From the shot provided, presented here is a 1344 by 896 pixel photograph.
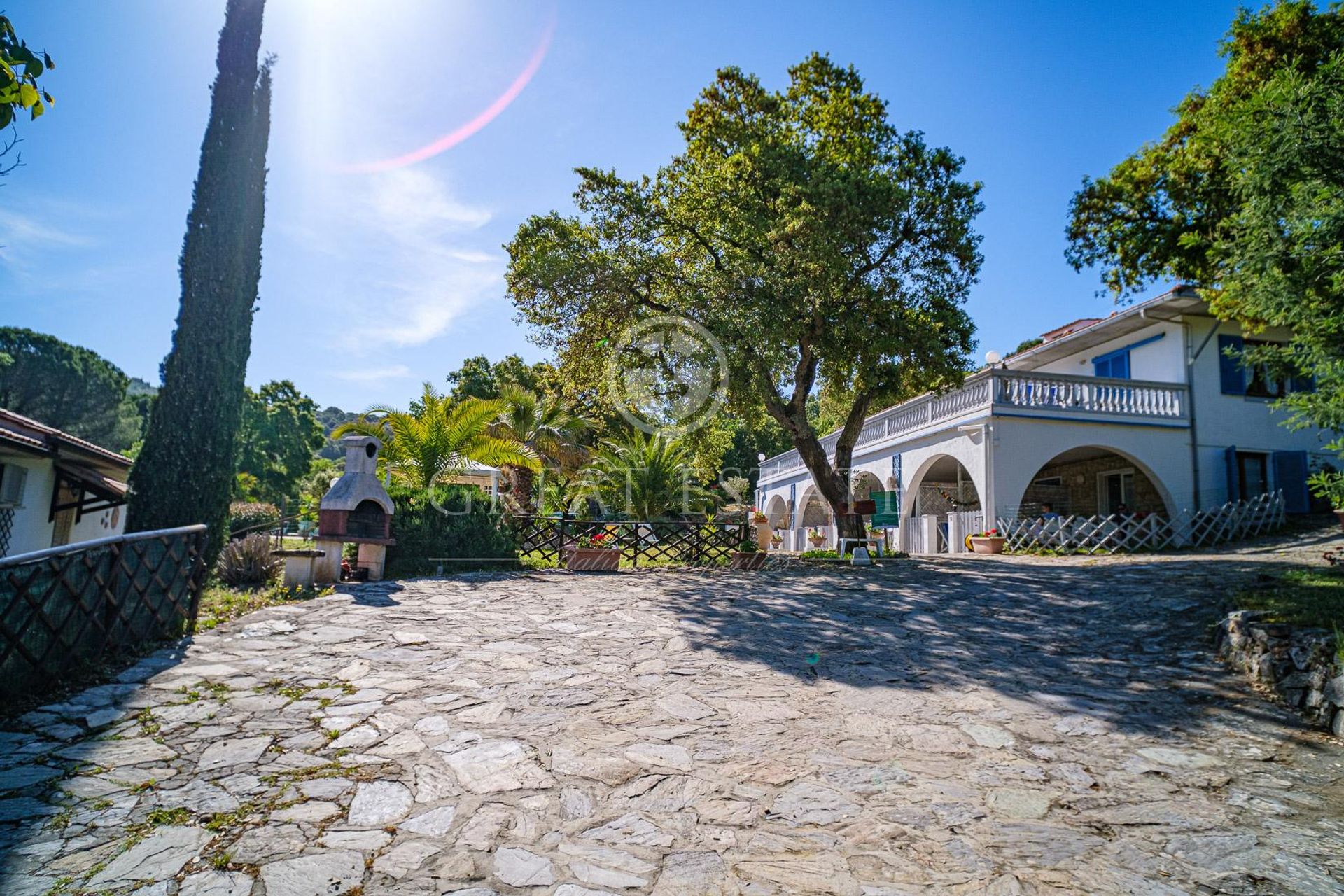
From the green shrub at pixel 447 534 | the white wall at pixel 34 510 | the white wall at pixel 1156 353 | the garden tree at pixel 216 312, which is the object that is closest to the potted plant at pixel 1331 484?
the white wall at pixel 1156 353

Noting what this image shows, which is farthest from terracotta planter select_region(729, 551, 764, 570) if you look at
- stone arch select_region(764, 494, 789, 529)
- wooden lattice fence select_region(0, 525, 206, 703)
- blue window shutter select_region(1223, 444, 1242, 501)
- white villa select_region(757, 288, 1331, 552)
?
stone arch select_region(764, 494, 789, 529)

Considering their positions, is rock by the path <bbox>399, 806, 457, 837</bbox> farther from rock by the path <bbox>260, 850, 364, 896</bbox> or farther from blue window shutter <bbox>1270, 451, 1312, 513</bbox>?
blue window shutter <bbox>1270, 451, 1312, 513</bbox>

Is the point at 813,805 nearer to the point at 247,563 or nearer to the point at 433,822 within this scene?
the point at 433,822

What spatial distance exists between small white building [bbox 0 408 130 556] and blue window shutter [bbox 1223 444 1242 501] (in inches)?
958

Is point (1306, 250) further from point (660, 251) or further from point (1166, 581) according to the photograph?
point (660, 251)

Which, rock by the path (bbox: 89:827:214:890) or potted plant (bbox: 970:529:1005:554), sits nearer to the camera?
rock by the path (bbox: 89:827:214:890)

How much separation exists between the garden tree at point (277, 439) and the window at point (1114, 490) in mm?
48756

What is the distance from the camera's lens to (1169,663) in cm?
590

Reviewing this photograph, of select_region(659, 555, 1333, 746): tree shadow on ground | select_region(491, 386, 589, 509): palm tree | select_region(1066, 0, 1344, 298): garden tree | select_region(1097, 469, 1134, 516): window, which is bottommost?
select_region(659, 555, 1333, 746): tree shadow on ground

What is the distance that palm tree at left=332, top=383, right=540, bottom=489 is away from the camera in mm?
14945

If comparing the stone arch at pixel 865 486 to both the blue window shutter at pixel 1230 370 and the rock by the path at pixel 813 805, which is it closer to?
the blue window shutter at pixel 1230 370

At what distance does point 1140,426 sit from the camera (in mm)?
17203

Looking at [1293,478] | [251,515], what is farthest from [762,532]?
[251,515]

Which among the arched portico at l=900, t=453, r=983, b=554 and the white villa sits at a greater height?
the white villa
